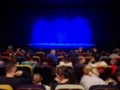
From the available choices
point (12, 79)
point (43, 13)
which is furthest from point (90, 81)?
point (43, 13)

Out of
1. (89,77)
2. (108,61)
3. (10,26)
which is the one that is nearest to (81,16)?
(10,26)

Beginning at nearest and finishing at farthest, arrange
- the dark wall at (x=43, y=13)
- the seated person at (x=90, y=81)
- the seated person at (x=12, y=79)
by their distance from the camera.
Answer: the seated person at (x=12, y=79)
the seated person at (x=90, y=81)
the dark wall at (x=43, y=13)

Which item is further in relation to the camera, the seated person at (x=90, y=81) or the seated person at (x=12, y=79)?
the seated person at (x=90, y=81)

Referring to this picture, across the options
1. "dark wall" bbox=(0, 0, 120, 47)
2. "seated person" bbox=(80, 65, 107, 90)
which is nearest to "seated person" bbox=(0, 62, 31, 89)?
"seated person" bbox=(80, 65, 107, 90)

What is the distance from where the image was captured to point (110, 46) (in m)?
23.6

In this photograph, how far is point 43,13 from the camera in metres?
24.8

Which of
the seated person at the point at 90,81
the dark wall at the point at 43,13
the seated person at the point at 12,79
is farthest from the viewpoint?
the dark wall at the point at 43,13

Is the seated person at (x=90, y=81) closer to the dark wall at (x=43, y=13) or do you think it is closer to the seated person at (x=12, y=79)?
the seated person at (x=12, y=79)

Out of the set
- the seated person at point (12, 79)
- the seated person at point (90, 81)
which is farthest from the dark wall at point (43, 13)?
the seated person at point (12, 79)

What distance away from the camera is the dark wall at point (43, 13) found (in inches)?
935

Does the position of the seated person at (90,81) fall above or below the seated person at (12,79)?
below

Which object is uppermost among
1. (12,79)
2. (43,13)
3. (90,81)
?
(43,13)

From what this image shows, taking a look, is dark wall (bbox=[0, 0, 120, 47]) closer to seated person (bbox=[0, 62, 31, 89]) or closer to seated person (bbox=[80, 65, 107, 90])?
seated person (bbox=[80, 65, 107, 90])

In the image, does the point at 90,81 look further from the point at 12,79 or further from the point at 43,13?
the point at 43,13
